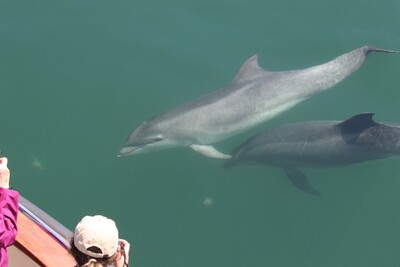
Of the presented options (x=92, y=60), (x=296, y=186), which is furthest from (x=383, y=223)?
(x=92, y=60)

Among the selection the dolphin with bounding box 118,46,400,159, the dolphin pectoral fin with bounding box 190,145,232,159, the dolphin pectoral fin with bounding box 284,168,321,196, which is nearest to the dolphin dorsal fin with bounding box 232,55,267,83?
the dolphin with bounding box 118,46,400,159

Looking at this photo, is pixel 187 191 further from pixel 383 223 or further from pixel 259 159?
pixel 383 223

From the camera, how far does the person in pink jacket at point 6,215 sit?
13.5 feet

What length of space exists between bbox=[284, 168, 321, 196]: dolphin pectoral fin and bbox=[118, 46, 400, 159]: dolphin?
1127mm

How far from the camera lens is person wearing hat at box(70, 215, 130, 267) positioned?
3721 mm

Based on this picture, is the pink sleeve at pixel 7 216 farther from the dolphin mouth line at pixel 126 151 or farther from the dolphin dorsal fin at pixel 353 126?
the dolphin dorsal fin at pixel 353 126

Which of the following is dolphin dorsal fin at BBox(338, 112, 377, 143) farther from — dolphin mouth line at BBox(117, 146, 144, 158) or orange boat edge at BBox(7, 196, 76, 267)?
orange boat edge at BBox(7, 196, 76, 267)

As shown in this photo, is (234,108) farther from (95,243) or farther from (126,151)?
(95,243)

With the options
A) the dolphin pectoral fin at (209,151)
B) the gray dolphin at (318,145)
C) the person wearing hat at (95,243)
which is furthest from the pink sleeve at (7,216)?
the dolphin pectoral fin at (209,151)

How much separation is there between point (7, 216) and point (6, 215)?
12 millimetres

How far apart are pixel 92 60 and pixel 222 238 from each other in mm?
4387

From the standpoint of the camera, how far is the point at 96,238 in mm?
3707

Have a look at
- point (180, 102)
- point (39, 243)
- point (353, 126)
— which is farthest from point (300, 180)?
point (39, 243)

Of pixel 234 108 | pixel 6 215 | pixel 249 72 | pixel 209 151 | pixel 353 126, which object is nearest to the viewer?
pixel 6 215
